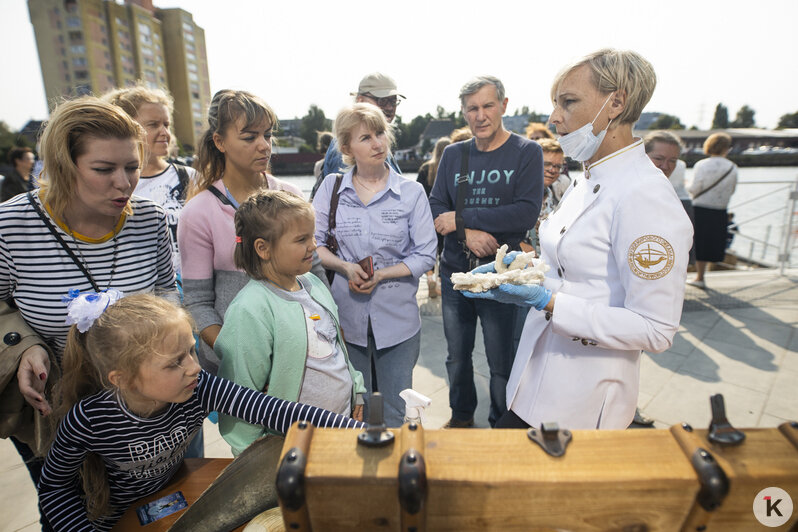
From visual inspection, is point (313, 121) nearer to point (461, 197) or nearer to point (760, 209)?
point (760, 209)

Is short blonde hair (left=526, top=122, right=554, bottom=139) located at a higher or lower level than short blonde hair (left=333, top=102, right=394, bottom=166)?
higher

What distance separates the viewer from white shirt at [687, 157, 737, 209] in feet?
17.2

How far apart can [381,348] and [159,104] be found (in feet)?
6.60

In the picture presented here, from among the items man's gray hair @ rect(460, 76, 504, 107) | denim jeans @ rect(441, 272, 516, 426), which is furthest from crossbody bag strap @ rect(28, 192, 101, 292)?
man's gray hair @ rect(460, 76, 504, 107)

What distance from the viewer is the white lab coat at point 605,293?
48.2 inches

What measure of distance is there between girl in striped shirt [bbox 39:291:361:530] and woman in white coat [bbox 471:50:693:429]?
79cm

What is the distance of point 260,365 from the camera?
1.46 meters

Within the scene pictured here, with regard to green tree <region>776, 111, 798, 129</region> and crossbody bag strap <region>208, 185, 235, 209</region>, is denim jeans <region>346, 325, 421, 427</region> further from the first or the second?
green tree <region>776, 111, 798, 129</region>

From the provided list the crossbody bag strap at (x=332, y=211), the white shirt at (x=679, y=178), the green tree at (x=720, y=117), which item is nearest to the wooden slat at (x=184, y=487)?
the crossbody bag strap at (x=332, y=211)

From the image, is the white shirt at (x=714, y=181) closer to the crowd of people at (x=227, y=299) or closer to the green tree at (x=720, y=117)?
the crowd of people at (x=227, y=299)

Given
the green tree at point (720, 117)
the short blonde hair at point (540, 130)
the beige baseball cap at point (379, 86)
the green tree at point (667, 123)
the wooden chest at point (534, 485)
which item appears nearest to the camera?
the wooden chest at point (534, 485)

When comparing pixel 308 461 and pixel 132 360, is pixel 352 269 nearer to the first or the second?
pixel 132 360

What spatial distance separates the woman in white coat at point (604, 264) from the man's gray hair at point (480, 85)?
3.75ft

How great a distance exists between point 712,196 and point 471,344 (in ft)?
15.4
